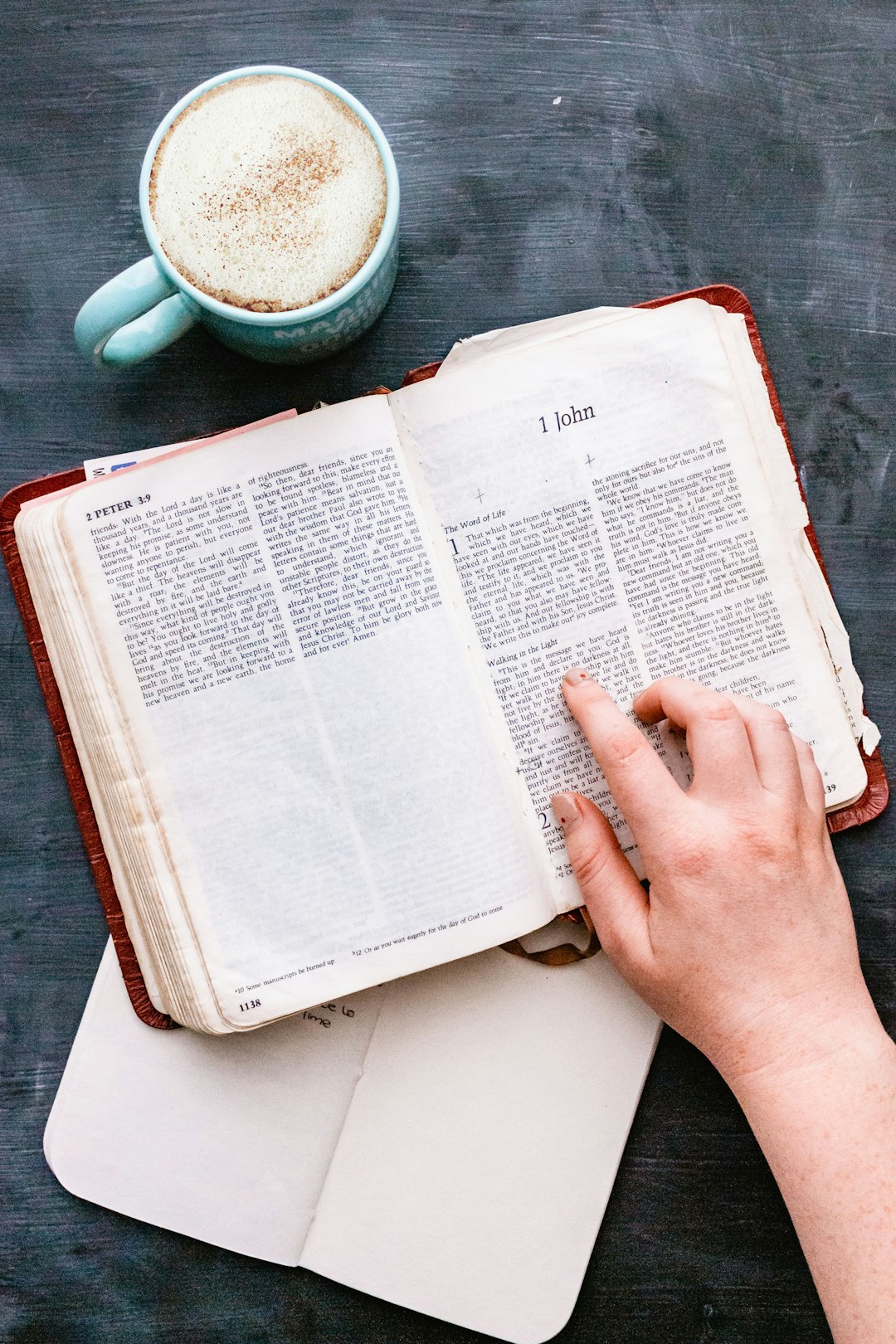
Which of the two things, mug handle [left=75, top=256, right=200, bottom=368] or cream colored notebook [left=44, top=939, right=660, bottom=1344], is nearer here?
mug handle [left=75, top=256, right=200, bottom=368]

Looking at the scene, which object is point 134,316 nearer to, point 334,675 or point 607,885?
point 334,675

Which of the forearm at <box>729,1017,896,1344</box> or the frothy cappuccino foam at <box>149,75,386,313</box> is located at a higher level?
the frothy cappuccino foam at <box>149,75,386,313</box>

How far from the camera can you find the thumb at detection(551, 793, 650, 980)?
1.81ft

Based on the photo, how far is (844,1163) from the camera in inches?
20.1

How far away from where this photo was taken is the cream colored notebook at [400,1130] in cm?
61

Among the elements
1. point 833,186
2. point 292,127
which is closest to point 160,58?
point 292,127

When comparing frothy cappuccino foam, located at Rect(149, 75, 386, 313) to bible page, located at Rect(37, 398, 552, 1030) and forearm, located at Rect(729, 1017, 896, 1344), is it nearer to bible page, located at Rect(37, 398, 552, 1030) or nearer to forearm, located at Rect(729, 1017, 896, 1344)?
bible page, located at Rect(37, 398, 552, 1030)

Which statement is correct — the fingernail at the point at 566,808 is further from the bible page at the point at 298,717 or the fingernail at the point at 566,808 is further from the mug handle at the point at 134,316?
the mug handle at the point at 134,316

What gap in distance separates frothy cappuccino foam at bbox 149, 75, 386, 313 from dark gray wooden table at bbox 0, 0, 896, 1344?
0.12m

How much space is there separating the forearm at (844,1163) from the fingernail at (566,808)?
176 millimetres

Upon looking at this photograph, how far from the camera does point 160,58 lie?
62cm

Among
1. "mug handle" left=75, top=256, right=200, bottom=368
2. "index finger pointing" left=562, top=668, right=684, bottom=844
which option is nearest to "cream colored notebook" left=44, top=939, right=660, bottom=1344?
"index finger pointing" left=562, top=668, right=684, bottom=844

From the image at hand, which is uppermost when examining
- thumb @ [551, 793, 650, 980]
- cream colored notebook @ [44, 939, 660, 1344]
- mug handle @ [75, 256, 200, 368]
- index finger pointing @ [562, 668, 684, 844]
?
mug handle @ [75, 256, 200, 368]

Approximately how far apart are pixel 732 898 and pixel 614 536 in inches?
9.2
